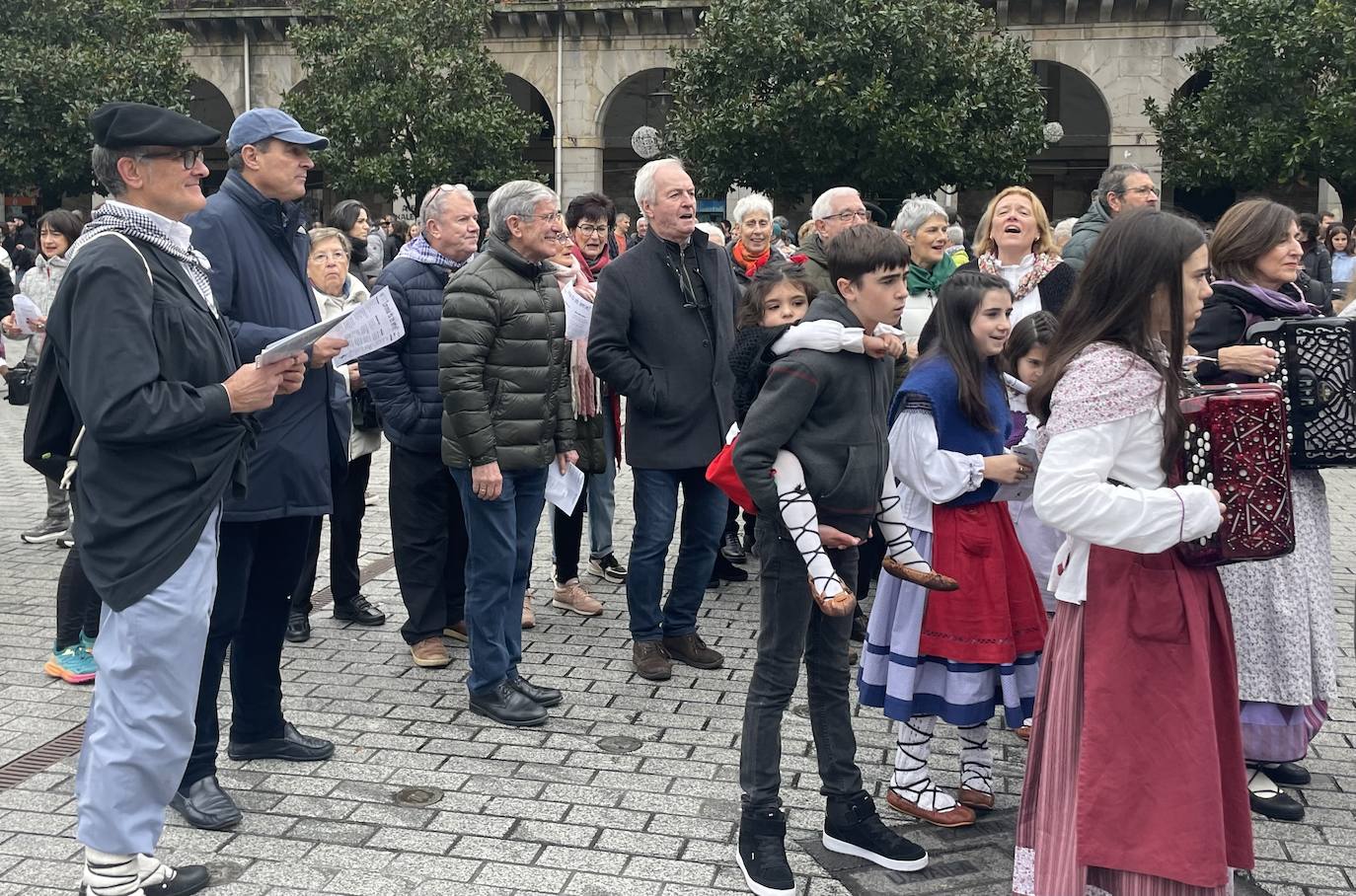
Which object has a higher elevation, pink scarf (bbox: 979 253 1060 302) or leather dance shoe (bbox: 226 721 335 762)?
pink scarf (bbox: 979 253 1060 302)

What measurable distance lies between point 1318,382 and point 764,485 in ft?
5.46

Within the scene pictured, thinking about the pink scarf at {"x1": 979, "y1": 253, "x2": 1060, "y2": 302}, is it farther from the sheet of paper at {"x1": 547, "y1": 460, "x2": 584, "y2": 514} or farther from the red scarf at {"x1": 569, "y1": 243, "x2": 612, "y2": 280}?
the red scarf at {"x1": 569, "y1": 243, "x2": 612, "y2": 280}

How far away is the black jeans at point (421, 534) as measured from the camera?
240 inches

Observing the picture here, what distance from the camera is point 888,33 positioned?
2348cm

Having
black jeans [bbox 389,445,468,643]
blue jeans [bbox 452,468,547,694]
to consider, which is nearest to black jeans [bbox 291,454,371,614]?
black jeans [bbox 389,445,468,643]

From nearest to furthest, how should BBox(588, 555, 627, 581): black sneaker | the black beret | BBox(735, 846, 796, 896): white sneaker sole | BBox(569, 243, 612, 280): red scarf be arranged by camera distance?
the black beret, BBox(735, 846, 796, 896): white sneaker sole, BBox(569, 243, 612, 280): red scarf, BBox(588, 555, 627, 581): black sneaker

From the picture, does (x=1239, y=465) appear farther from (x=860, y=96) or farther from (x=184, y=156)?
(x=860, y=96)

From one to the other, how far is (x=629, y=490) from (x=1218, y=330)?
6.35 meters

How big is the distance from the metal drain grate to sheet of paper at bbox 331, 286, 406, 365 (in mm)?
1727

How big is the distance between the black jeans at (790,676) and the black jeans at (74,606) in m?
3.09

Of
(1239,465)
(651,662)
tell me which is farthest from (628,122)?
(1239,465)

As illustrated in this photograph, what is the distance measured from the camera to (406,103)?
2708 centimetres

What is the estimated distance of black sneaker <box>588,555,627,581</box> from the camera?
303 inches

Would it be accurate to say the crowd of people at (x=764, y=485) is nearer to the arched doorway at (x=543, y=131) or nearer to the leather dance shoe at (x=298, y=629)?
the leather dance shoe at (x=298, y=629)
